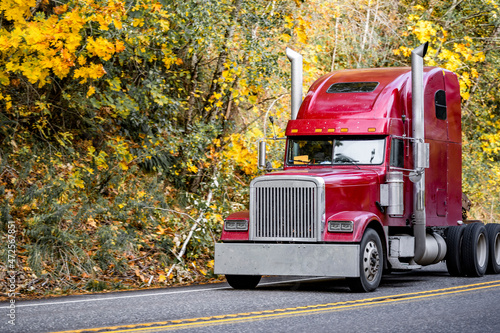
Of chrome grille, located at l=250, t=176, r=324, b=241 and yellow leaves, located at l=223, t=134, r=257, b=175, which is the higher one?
yellow leaves, located at l=223, t=134, r=257, b=175

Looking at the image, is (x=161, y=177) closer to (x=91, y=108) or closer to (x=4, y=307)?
(x=91, y=108)

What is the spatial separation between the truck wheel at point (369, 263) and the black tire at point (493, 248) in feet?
13.5

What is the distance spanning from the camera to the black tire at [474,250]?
46.5 ft

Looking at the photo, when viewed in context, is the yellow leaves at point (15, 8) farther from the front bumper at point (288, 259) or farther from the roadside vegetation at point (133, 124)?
the front bumper at point (288, 259)

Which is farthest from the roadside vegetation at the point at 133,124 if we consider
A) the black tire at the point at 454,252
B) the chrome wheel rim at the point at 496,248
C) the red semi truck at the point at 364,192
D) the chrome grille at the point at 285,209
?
the chrome wheel rim at the point at 496,248

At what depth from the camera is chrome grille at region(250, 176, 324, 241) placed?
11352 millimetres

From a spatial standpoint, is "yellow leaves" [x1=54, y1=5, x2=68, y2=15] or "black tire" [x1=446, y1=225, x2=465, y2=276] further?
"black tire" [x1=446, y1=225, x2=465, y2=276]

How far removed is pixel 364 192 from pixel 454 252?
313cm

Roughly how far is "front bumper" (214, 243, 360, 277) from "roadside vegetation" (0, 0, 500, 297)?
2.18 meters

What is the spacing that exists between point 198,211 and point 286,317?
7.21 metres

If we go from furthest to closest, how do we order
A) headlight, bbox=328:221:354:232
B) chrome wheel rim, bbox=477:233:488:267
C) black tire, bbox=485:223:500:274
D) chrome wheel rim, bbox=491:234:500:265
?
chrome wheel rim, bbox=491:234:500:265, black tire, bbox=485:223:500:274, chrome wheel rim, bbox=477:233:488:267, headlight, bbox=328:221:354:232

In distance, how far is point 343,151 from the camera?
1272 cm

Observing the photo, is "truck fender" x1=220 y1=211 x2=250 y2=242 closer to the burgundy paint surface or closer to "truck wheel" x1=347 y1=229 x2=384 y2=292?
the burgundy paint surface

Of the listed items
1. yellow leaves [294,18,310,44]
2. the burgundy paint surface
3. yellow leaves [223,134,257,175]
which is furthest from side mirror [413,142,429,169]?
yellow leaves [294,18,310,44]
